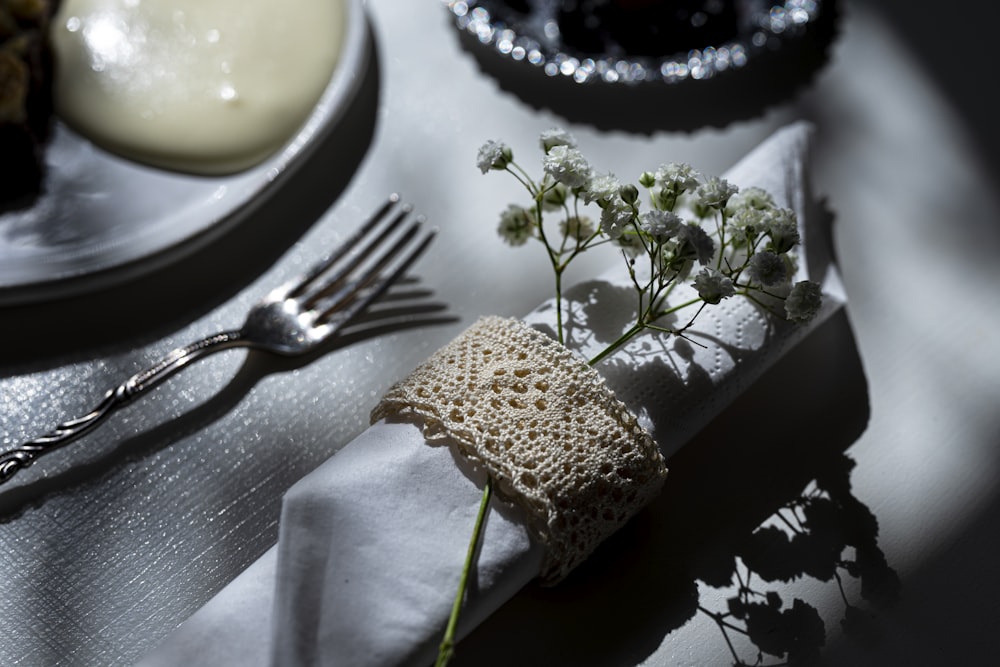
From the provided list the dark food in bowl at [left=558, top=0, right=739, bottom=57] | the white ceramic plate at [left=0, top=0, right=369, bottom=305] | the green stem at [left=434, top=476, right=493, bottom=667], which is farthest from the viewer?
the dark food in bowl at [left=558, top=0, right=739, bottom=57]

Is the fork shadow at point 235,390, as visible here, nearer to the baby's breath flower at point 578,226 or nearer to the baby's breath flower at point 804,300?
the baby's breath flower at point 578,226

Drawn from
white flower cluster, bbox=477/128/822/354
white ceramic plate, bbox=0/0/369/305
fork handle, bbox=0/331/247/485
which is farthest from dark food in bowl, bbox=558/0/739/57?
fork handle, bbox=0/331/247/485

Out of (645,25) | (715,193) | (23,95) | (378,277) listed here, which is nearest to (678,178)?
(715,193)

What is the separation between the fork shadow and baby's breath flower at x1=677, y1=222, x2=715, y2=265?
0.24 meters

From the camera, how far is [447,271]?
755 millimetres

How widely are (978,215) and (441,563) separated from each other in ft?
1.83

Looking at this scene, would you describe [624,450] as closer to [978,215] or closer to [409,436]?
[409,436]

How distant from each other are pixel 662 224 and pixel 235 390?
0.33 metres

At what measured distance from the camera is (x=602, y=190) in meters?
0.56

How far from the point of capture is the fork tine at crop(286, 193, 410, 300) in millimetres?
701

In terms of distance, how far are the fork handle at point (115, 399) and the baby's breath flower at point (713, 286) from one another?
1.07 feet

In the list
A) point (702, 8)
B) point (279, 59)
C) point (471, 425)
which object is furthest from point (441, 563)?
point (702, 8)

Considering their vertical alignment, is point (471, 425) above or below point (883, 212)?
below

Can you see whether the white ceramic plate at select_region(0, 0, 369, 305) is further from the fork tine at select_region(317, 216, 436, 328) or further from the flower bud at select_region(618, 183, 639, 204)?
the flower bud at select_region(618, 183, 639, 204)
